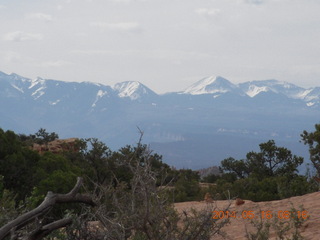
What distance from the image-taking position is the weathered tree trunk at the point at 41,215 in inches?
116

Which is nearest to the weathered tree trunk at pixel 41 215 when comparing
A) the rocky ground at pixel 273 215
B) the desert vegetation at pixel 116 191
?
the desert vegetation at pixel 116 191

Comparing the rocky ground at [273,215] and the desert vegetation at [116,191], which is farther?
the rocky ground at [273,215]

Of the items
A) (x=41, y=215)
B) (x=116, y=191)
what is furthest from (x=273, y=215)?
(x=41, y=215)

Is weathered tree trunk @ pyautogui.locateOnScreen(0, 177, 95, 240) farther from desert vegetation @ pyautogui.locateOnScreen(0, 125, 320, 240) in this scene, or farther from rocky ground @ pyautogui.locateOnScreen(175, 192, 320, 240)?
rocky ground @ pyautogui.locateOnScreen(175, 192, 320, 240)

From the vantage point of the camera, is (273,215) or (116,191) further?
(273,215)

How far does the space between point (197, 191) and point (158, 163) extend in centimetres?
1058

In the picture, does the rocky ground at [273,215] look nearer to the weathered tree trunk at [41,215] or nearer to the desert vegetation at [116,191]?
the desert vegetation at [116,191]

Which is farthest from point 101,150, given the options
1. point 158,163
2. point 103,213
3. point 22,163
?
point 103,213

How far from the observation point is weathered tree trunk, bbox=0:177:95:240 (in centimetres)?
295

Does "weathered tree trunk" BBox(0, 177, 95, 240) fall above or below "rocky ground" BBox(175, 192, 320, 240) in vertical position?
above

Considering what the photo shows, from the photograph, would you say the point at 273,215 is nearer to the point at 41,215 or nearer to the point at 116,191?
the point at 116,191

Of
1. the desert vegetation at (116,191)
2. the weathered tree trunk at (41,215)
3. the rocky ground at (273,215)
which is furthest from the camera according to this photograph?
the rocky ground at (273,215)

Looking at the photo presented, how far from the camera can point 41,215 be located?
3.26 metres


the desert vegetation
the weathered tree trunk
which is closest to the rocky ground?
the desert vegetation
